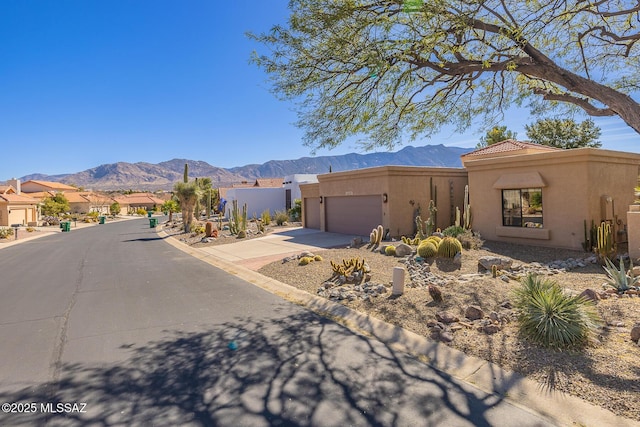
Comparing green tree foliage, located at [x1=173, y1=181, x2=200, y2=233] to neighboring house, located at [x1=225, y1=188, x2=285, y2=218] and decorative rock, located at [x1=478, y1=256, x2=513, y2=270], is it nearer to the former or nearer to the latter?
neighboring house, located at [x1=225, y1=188, x2=285, y2=218]

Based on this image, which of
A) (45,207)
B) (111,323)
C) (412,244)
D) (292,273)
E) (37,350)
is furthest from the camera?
(45,207)

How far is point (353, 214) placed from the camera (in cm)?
2158

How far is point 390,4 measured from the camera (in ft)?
25.5

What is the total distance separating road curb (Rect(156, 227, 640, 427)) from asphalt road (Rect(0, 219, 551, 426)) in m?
0.19

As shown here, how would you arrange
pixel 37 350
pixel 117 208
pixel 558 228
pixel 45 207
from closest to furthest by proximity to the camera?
pixel 37 350
pixel 558 228
pixel 45 207
pixel 117 208

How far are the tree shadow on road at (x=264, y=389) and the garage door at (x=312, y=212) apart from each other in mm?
19861

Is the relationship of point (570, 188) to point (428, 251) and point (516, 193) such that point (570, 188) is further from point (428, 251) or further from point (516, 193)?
point (428, 251)

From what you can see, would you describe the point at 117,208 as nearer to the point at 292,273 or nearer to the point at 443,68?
the point at 292,273

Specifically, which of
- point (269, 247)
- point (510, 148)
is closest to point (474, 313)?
point (269, 247)

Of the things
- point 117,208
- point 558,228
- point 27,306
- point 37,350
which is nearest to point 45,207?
point 117,208

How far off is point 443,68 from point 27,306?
36.0ft

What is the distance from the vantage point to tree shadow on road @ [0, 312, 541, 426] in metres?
4.04

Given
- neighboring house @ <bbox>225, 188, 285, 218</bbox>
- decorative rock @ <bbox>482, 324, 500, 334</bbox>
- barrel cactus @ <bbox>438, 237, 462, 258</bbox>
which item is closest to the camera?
decorative rock @ <bbox>482, 324, 500, 334</bbox>

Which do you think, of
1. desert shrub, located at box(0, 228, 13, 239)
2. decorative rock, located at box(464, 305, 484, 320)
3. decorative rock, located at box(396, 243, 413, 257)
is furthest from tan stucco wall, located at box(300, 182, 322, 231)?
desert shrub, located at box(0, 228, 13, 239)
